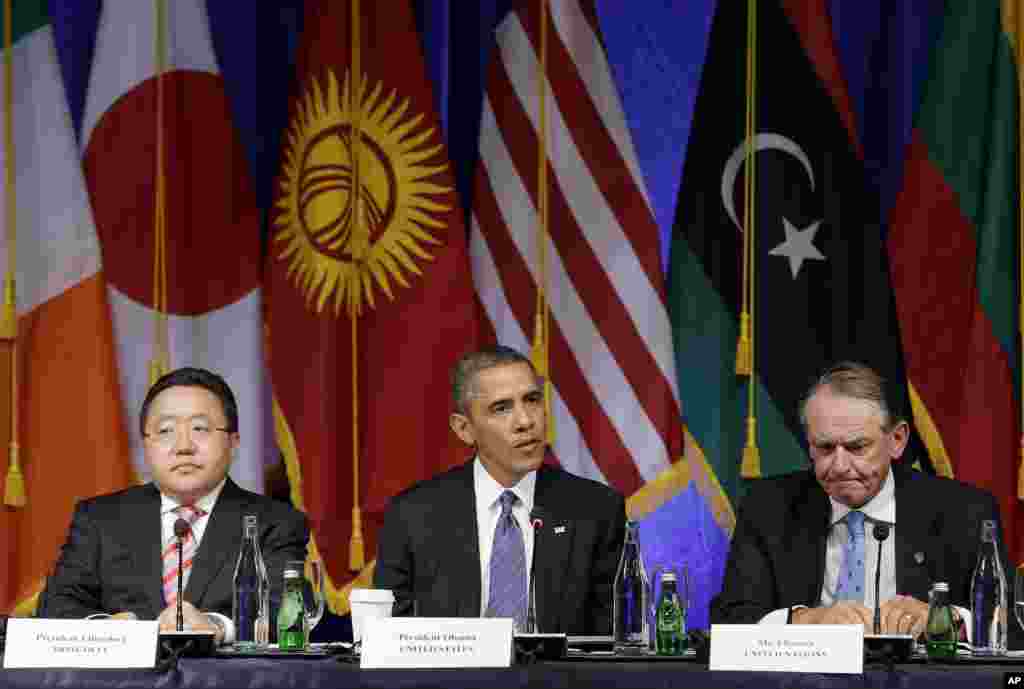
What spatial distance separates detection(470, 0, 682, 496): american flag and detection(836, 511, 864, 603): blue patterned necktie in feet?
4.67

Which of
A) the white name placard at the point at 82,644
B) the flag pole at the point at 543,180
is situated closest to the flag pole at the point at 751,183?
the flag pole at the point at 543,180

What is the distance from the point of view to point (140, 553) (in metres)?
4.32

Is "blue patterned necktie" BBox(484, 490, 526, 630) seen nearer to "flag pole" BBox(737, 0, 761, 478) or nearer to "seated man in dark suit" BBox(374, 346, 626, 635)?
"seated man in dark suit" BBox(374, 346, 626, 635)

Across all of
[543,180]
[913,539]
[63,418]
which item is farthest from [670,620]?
[63,418]

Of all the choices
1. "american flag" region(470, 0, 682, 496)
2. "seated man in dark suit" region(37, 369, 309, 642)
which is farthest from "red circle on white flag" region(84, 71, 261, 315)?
"seated man in dark suit" region(37, 369, 309, 642)

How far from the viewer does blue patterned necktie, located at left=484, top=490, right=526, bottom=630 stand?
4254 mm

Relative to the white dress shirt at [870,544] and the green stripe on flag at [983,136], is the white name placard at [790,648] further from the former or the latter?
the green stripe on flag at [983,136]

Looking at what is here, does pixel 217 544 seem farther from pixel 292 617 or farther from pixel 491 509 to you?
pixel 292 617

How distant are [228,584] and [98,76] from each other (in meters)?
2.25

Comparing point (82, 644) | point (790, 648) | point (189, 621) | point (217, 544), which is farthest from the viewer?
point (217, 544)

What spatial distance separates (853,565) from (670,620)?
0.91m

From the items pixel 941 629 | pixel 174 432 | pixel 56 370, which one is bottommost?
pixel 941 629

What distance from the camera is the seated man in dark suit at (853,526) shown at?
4.13m

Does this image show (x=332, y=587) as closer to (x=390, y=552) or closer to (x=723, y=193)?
(x=390, y=552)
